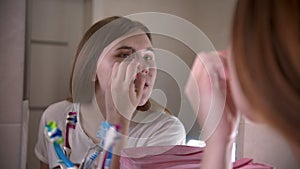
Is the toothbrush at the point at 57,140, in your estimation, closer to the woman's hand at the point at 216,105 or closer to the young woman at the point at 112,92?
the young woman at the point at 112,92

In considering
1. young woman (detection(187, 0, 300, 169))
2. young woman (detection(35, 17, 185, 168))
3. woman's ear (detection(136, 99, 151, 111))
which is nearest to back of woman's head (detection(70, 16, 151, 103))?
young woman (detection(35, 17, 185, 168))

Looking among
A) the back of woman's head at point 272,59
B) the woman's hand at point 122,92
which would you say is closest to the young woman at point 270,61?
the back of woman's head at point 272,59

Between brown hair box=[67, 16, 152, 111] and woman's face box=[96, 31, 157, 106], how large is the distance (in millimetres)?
12

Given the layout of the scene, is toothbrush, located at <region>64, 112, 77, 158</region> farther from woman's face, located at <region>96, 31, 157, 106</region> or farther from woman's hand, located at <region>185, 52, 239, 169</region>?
woman's hand, located at <region>185, 52, 239, 169</region>

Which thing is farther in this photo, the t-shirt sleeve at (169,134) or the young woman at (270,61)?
the t-shirt sleeve at (169,134)

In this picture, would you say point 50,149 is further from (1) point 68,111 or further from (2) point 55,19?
(2) point 55,19

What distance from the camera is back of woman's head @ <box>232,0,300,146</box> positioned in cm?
43

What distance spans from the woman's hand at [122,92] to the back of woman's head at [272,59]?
1.08 ft

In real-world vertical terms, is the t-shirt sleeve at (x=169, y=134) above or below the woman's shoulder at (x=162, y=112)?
below

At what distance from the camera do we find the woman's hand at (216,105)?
0.70 meters

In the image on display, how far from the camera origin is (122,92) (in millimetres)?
762

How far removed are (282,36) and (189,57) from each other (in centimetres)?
40

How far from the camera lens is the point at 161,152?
0.82 m

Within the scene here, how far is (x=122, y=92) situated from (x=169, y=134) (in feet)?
0.51
